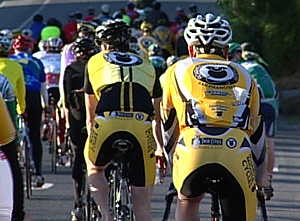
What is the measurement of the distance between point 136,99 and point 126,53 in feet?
1.46

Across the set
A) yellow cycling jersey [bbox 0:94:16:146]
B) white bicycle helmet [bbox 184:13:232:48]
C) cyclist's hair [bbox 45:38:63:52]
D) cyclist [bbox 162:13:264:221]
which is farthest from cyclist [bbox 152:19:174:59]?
yellow cycling jersey [bbox 0:94:16:146]

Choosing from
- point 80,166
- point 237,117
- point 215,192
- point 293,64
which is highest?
point 237,117

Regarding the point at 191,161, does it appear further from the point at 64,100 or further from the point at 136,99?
the point at 64,100

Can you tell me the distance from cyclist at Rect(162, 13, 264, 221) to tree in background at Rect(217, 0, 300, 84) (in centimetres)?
1753

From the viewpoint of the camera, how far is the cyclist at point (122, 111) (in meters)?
8.78

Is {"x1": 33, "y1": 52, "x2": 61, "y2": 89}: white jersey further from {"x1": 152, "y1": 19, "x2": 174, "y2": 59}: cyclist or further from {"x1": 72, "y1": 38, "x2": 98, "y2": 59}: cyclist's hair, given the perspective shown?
{"x1": 152, "y1": 19, "x2": 174, "y2": 59}: cyclist

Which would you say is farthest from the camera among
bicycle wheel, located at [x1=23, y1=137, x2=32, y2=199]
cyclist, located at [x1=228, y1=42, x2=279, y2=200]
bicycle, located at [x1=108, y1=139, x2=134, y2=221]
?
bicycle wheel, located at [x1=23, y1=137, x2=32, y2=199]

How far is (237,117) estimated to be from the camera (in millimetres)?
7094

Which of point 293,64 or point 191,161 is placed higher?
point 191,161

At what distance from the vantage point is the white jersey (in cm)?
1678

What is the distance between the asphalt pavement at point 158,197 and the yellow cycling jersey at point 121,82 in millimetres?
3462

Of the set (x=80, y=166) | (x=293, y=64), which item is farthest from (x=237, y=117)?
(x=293, y=64)

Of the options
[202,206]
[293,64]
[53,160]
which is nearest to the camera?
[202,206]

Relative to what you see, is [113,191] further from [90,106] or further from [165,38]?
[165,38]
